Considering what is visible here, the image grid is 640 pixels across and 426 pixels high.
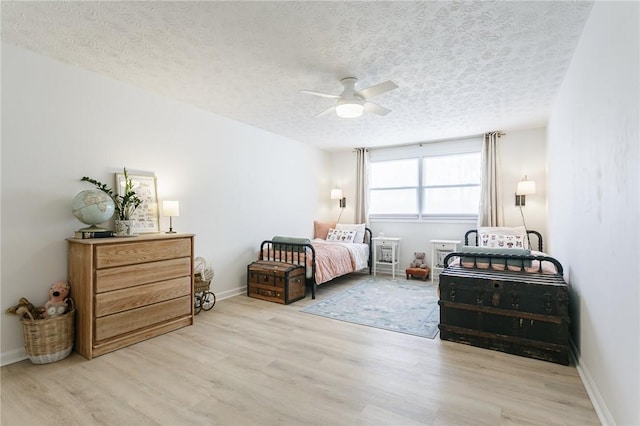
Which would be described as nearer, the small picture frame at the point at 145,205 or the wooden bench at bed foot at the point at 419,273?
the small picture frame at the point at 145,205

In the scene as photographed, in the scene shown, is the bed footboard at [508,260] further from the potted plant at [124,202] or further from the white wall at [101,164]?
the potted plant at [124,202]

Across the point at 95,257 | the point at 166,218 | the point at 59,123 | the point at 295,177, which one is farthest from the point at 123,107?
the point at 295,177

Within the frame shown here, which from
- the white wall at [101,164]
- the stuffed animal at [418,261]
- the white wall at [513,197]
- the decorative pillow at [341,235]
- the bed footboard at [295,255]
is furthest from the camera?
the decorative pillow at [341,235]

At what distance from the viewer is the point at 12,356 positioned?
7.95 feet

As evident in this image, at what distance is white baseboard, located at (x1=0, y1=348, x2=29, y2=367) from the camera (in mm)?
2375

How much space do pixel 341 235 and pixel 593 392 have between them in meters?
4.26

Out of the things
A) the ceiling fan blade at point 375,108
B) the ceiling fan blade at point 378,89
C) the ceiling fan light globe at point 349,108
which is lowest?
the ceiling fan light globe at point 349,108

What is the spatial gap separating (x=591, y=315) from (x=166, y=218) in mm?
4051

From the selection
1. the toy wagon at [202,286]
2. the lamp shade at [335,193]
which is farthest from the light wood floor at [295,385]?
the lamp shade at [335,193]

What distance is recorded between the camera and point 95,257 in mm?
2496

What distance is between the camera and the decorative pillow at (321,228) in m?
6.17

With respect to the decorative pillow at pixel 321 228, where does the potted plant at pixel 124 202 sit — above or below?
above

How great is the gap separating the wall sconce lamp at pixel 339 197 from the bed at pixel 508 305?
139 inches

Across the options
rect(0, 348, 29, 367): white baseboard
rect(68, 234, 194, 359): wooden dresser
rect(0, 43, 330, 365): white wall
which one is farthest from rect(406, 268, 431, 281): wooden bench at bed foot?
rect(0, 348, 29, 367): white baseboard
